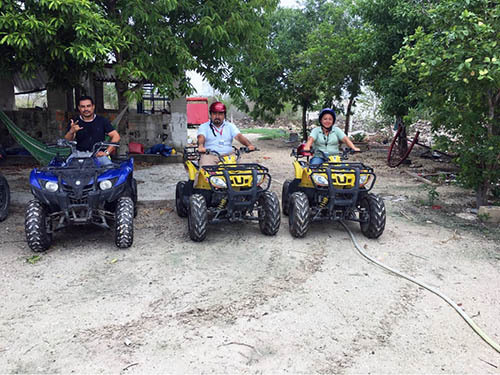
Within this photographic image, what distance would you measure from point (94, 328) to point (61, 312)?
0.46 metres

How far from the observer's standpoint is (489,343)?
3273 millimetres

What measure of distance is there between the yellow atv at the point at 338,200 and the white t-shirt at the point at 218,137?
120 cm

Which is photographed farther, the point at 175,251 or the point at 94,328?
the point at 175,251

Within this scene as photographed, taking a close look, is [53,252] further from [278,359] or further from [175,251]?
[278,359]

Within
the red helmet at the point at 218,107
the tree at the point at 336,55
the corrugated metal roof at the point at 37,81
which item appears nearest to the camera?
the red helmet at the point at 218,107

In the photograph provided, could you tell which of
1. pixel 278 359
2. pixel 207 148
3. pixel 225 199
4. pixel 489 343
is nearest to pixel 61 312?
pixel 278 359

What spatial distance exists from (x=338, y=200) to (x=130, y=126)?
9644 mm

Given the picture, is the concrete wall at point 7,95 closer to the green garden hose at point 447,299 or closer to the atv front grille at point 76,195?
the atv front grille at point 76,195

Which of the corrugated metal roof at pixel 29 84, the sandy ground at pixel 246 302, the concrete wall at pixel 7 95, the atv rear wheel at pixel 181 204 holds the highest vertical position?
the corrugated metal roof at pixel 29 84

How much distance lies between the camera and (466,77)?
6.07 m

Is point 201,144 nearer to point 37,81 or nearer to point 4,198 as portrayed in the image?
point 4,198

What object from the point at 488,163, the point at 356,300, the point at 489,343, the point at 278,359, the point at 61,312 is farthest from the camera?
the point at 488,163

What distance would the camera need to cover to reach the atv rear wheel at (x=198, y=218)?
531 cm

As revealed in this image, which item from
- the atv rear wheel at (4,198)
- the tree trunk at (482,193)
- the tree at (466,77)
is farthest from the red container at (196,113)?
the tree trunk at (482,193)
